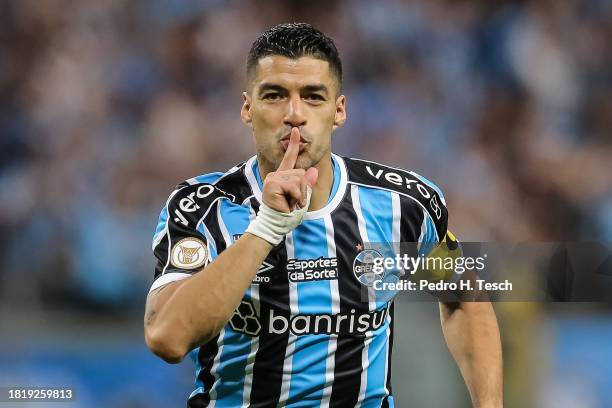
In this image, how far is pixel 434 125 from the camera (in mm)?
4570

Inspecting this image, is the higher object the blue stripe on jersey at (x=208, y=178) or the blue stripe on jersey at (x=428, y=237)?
the blue stripe on jersey at (x=208, y=178)

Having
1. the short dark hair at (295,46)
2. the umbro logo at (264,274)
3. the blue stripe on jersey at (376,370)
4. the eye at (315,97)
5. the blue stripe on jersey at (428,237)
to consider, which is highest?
the short dark hair at (295,46)

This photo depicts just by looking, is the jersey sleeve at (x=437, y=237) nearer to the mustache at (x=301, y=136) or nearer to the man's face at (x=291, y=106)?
the man's face at (x=291, y=106)

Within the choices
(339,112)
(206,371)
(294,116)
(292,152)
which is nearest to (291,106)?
(294,116)

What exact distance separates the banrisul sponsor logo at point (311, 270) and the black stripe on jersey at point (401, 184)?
0.32 meters

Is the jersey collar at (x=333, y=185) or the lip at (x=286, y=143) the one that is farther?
the jersey collar at (x=333, y=185)

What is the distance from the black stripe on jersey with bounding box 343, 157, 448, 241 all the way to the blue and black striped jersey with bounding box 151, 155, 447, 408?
147 millimetres

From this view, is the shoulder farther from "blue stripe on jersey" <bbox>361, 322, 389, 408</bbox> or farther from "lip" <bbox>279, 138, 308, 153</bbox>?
"blue stripe on jersey" <bbox>361, 322, 389, 408</bbox>

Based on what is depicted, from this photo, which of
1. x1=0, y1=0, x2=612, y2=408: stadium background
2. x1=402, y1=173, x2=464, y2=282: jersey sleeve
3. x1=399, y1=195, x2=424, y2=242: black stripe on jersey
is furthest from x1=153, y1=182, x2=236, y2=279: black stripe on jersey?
x1=0, y1=0, x2=612, y2=408: stadium background

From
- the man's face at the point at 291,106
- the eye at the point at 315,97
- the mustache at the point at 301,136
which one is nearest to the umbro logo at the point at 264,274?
the man's face at the point at 291,106

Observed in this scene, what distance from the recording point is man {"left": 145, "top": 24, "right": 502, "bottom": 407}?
232cm

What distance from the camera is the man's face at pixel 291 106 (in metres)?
2.29

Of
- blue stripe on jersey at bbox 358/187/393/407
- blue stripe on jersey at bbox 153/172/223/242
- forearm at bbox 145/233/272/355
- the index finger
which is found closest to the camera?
forearm at bbox 145/233/272/355

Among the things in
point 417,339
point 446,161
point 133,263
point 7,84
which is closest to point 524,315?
point 417,339
